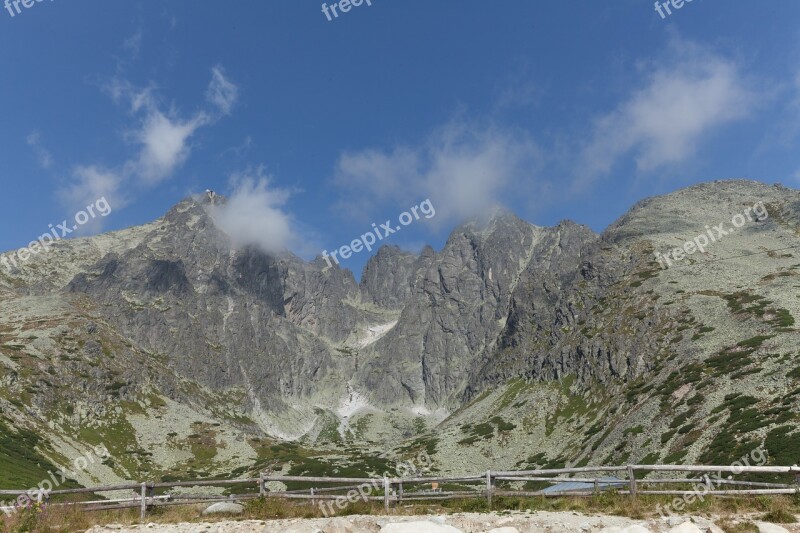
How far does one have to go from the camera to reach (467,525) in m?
18.1

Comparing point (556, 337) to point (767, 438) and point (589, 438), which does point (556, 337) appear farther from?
point (767, 438)

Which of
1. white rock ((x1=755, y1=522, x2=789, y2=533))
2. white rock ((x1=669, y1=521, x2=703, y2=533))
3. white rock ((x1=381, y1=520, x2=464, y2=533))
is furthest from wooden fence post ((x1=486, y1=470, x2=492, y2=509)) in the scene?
white rock ((x1=755, y1=522, x2=789, y2=533))

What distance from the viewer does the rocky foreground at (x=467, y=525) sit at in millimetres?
15875

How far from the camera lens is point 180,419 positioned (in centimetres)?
18662

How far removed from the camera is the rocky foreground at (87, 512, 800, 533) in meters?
15.9

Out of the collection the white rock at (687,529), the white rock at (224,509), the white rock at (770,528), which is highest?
the white rock at (224,509)

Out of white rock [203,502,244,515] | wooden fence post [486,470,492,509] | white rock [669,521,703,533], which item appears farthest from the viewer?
wooden fence post [486,470,492,509]

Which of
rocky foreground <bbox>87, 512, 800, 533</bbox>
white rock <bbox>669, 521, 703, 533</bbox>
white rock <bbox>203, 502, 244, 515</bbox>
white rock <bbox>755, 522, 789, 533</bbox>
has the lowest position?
white rock <bbox>755, 522, 789, 533</bbox>

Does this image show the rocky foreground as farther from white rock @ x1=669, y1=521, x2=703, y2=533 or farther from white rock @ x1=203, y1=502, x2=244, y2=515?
white rock @ x1=203, y1=502, x2=244, y2=515

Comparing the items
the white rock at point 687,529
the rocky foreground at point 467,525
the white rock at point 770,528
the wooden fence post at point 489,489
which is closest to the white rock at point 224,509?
the rocky foreground at point 467,525

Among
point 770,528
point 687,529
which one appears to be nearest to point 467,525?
point 687,529

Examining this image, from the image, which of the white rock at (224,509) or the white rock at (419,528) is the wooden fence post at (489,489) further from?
the white rock at (224,509)

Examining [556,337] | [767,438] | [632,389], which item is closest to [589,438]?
[632,389]

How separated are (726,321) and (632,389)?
82.3 ft
